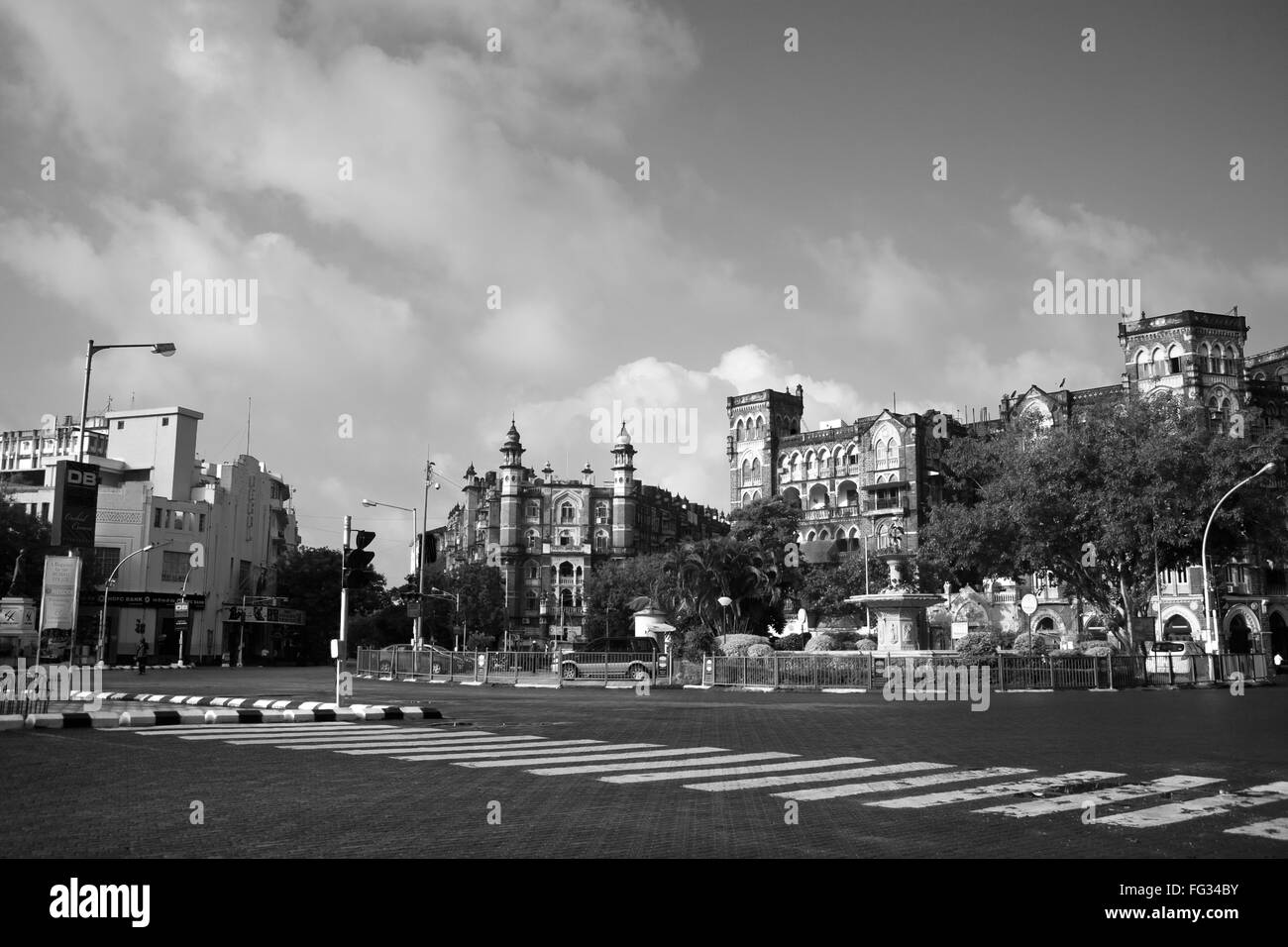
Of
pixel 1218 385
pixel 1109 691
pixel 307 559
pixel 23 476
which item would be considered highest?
pixel 1218 385

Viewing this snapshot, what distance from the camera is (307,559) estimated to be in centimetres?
8694

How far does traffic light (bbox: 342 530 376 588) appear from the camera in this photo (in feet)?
66.2

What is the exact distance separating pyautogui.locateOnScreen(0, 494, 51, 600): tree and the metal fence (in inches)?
1740

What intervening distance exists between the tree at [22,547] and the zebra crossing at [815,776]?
53461mm

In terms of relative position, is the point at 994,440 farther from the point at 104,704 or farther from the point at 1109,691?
the point at 104,704

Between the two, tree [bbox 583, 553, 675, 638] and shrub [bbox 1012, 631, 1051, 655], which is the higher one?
tree [bbox 583, 553, 675, 638]

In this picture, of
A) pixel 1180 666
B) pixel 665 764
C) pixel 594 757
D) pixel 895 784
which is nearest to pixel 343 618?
pixel 594 757

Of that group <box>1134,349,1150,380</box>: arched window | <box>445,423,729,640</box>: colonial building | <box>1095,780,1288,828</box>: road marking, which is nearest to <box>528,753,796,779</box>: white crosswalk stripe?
<box>1095,780,1288,828</box>: road marking

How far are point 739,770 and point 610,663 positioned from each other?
2879 centimetres

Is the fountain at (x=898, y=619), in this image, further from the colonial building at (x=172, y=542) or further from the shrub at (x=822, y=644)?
the colonial building at (x=172, y=542)

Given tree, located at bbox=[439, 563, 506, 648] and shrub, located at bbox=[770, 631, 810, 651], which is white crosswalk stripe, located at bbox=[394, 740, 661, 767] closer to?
shrub, located at bbox=[770, 631, 810, 651]

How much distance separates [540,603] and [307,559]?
105ft
